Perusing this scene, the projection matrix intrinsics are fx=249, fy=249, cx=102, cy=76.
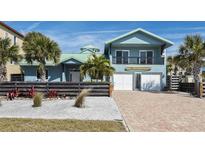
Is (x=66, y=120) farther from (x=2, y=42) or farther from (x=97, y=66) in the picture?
(x=2, y=42)

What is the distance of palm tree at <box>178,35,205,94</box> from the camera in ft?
78.8

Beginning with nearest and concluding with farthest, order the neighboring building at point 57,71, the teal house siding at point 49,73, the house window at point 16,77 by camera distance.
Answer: the neighboring building at point 57,71
the teal house siding at point 49,73
the house window at point 16,77

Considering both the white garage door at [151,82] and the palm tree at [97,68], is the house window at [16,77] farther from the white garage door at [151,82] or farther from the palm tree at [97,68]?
the white garage door at [151,82]

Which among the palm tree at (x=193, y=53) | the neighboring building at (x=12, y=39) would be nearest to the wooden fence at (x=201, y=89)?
the palm tree at (x=193, y=53)

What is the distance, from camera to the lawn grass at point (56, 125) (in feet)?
→ 25.5

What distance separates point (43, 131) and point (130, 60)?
24.1 metres

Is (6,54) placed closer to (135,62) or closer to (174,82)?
(135,62)

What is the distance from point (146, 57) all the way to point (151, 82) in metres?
3.23

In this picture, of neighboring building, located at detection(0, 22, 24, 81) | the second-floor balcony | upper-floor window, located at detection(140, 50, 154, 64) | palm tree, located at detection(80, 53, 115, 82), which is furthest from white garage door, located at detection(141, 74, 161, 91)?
neighboring building, located at detection(0, 22, 24, 81)

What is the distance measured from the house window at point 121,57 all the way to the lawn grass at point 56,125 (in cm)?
2198

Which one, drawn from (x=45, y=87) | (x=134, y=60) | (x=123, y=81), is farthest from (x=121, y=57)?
(x=45, y=87)
